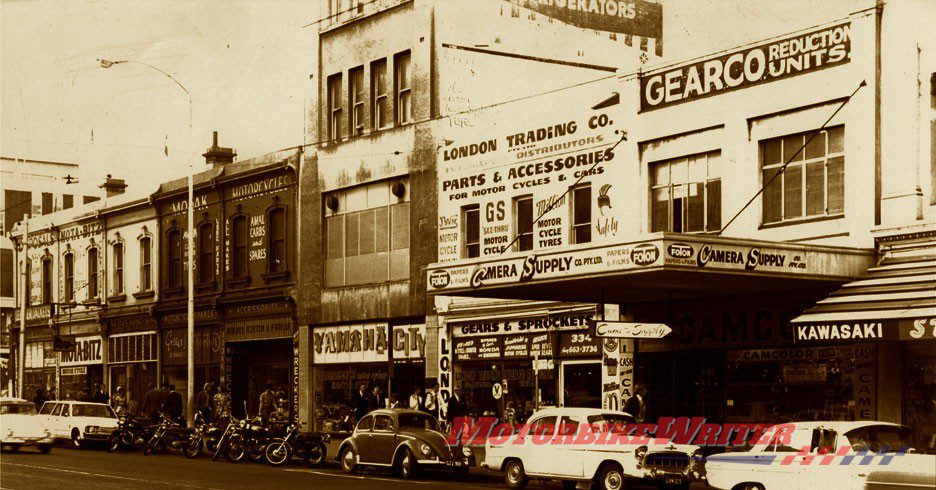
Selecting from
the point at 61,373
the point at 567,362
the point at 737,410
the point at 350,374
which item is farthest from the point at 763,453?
the point at 61,373

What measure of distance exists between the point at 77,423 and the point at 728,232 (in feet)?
63.4

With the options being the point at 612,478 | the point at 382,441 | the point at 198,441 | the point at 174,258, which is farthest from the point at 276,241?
the point at 612,478

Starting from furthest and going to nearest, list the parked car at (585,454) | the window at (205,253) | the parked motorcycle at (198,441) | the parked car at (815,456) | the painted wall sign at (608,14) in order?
the window at (205,253) → the painted wall sign at (608,14) → the parked motorcycle at (198,441) → the parked car at (585,454) → the parked car at (815,456)

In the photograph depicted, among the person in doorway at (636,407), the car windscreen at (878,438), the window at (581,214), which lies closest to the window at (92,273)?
the window at (581,214)

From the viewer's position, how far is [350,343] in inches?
1577

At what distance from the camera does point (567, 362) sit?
3234 cm

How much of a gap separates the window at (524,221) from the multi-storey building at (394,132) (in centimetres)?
294

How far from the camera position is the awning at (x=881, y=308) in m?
22.7

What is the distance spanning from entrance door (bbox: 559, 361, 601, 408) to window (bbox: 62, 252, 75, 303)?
30063 mm

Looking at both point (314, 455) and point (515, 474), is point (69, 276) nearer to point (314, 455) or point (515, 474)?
point (314, 455)

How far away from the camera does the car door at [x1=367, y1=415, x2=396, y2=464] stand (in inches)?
1066

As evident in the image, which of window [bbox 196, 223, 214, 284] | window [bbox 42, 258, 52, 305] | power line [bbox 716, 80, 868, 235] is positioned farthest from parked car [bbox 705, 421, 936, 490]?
window [bbox 42, 258, 52, 305]

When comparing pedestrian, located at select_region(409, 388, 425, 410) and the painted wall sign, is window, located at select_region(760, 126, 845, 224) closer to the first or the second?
pedestrian, located at select_region(409, 388, 425, 410)

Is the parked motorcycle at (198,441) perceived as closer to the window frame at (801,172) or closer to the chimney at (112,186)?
the window frame at (801,172)
